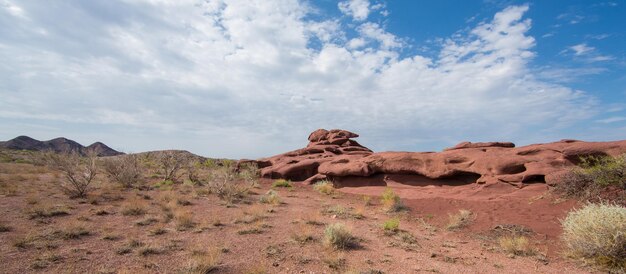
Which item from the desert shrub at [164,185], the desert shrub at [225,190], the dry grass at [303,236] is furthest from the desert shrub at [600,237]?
the desert shrub at [164,185]

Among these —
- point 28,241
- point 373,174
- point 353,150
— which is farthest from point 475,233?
point 353,150

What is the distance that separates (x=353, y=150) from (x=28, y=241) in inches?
918

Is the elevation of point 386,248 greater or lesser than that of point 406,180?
lesser

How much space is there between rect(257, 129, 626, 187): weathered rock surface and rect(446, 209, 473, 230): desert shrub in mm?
4021

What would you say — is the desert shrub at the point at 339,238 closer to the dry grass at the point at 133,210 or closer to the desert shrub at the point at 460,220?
the desert shrub at the point at 460,220

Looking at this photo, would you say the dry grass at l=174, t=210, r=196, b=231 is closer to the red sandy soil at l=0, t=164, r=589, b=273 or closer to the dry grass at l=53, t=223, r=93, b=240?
the red sandy soil at l=0, t=164, r=589, b=273

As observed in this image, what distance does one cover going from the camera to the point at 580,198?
10758 millimetres

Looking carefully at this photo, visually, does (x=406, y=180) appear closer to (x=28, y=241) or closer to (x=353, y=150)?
(x=353, y=150)

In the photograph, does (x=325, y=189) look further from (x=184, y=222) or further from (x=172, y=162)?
(x=172, y=162)

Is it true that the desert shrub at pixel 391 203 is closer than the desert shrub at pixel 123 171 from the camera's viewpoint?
Yes

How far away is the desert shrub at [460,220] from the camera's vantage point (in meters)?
10.6

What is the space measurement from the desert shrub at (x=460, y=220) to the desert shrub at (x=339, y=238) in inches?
169

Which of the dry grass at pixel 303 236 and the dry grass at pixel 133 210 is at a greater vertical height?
the dry grass at pixel 133 210

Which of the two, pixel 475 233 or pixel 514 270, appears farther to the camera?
pixel 475 233
